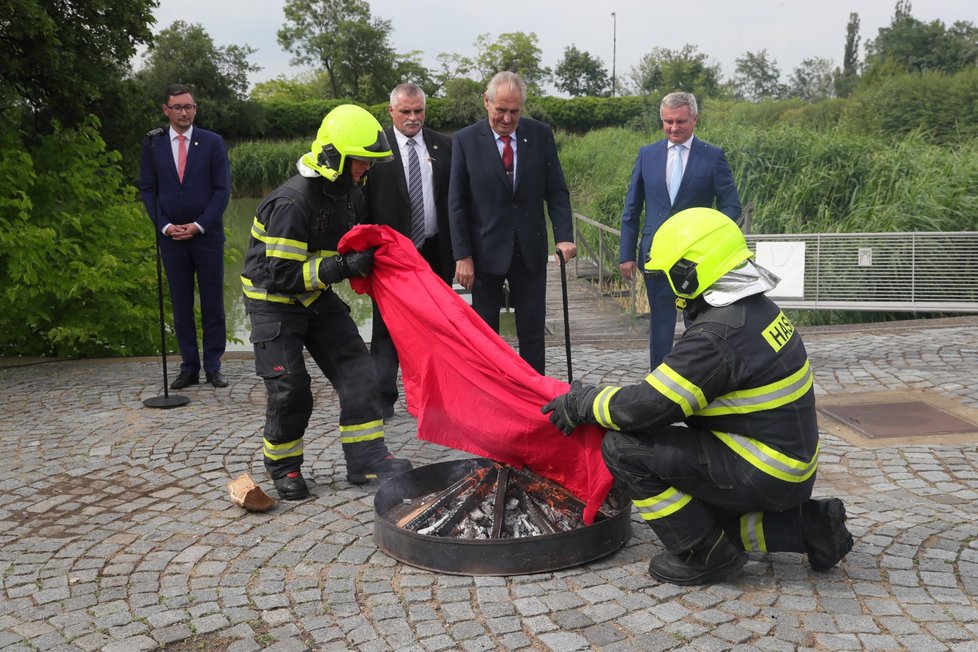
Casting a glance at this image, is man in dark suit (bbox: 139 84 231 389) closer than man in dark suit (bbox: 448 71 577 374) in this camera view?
No

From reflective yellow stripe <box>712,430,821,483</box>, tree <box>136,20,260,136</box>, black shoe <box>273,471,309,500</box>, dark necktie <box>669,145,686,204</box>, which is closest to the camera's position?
reflective yellow stripe <box>712,430,821,483</box>

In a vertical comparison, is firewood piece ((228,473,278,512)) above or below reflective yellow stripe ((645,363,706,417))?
below

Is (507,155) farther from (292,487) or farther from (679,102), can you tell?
(292,487)

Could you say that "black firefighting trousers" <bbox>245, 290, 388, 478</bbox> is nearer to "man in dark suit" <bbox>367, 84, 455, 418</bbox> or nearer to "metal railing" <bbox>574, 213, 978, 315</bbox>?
"man in dark suit" <bbox>367, 84, 455, 418</bbox>

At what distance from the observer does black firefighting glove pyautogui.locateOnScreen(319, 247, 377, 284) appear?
5180mm

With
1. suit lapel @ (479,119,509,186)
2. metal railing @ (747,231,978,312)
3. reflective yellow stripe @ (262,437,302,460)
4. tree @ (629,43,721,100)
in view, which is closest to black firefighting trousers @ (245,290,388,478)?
reflective yellow stripe @ (262,437,302,460)

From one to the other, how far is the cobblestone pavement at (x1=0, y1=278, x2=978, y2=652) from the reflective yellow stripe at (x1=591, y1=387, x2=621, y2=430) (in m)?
0.78

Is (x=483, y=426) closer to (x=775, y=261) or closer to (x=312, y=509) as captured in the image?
(x=312, y=509)

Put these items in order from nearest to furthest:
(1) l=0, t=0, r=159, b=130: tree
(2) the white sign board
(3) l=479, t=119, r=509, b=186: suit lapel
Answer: (3) l=479, t=119, r=509, b=186: suit lapel
(1) l=0, t=0, r=159, b=130: tree
(2) the white sign board

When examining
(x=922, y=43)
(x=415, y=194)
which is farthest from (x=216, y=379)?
(x=922, y=43)

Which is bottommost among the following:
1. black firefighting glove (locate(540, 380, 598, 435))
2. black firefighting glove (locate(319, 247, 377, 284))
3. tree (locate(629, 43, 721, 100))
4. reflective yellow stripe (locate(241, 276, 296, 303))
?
black firefighting glove (locate(540, 380, 598, 435))

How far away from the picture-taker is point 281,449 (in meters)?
5.59

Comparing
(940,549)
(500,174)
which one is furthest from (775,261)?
(940,549)

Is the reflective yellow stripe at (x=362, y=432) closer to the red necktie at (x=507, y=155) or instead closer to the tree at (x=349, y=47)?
the red necktie at (x=507, y=155)
